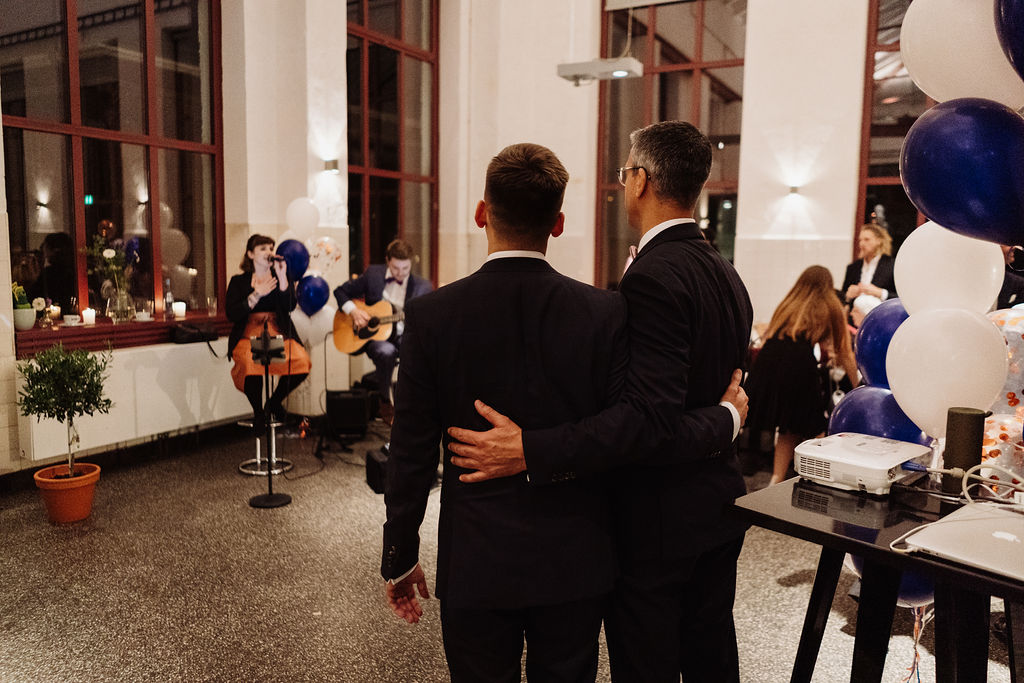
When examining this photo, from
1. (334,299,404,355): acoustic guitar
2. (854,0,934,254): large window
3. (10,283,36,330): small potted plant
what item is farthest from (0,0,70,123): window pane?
(854,0,934,254): large window

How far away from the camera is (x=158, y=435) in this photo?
5820 mm

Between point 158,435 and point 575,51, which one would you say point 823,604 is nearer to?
point 158,435

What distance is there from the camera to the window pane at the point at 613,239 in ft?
30.3

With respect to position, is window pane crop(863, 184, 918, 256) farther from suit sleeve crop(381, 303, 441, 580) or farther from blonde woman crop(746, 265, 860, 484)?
suit sleeve crop(381, 303, 441, 580)

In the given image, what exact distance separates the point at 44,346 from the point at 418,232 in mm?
4514

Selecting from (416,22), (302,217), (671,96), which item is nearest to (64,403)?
(302,217)

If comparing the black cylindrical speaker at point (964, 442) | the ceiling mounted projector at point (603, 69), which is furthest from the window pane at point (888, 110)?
the black cylindrical speaker at point (964, 442)

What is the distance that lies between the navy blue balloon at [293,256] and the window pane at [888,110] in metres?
5.50

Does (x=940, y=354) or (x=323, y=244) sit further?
(x=323, y=244)

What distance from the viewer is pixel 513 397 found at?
5.31 ft

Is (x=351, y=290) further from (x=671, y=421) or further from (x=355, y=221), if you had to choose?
A: (x=671, y=421)

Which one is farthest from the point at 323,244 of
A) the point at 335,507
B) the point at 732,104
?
the point at 732,104

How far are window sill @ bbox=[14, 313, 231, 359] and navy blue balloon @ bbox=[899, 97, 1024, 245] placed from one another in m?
5.01

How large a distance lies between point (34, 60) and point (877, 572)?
586cm
